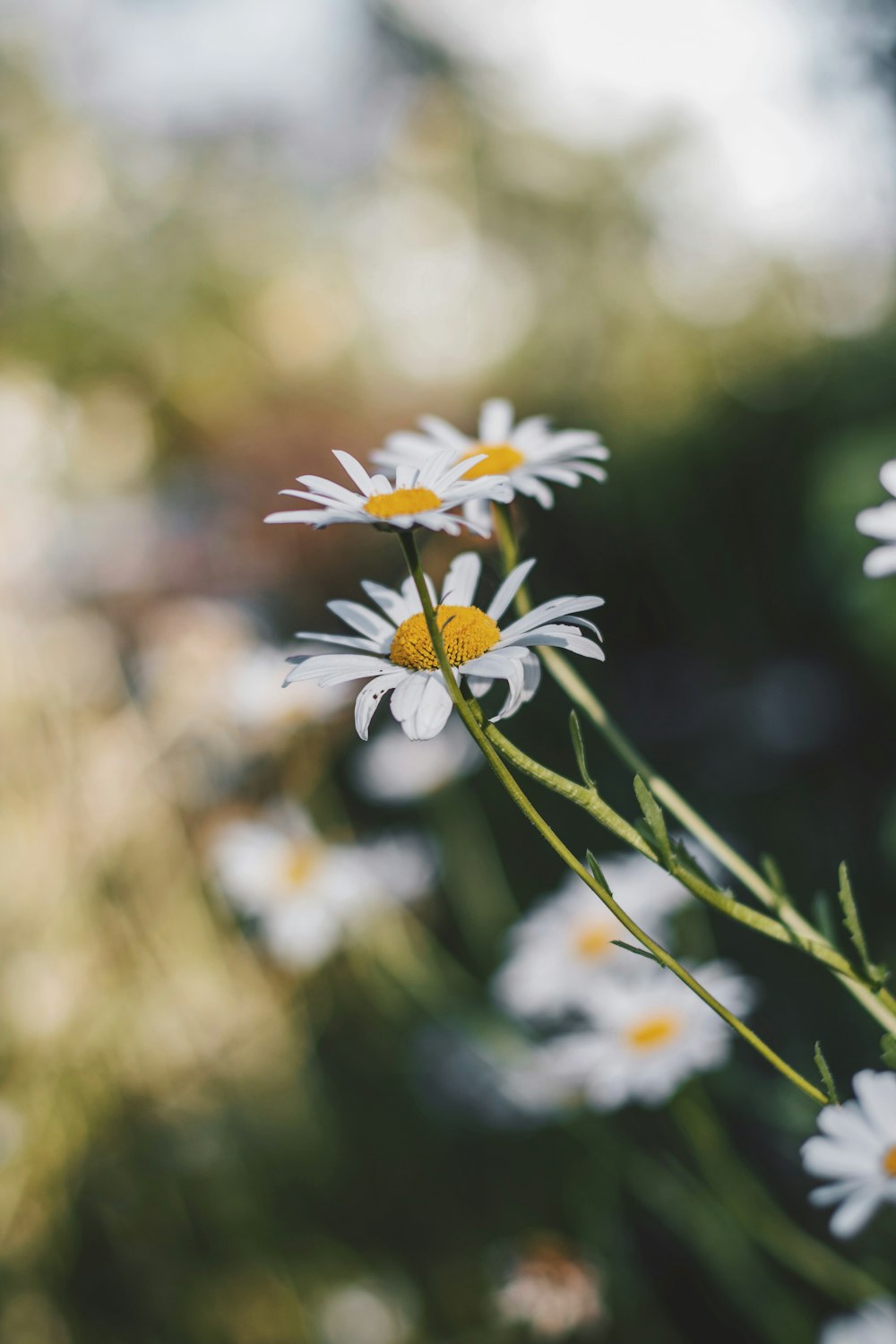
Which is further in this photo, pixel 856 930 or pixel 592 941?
pixel 592 941

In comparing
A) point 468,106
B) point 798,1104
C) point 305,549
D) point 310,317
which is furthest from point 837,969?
point 468,106

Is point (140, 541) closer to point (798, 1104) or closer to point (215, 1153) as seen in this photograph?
Answer: point (215, 1153)

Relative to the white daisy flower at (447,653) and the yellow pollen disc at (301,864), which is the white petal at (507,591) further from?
the yellow pollen disc at (301,864)

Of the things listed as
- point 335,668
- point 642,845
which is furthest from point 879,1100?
point 335,668

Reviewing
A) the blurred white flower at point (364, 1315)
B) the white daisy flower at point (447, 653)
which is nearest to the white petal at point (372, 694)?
the white daisy flower at point (447, 653)

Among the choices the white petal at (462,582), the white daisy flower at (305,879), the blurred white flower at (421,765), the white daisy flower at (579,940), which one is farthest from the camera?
the blurred white flower at (421,765)

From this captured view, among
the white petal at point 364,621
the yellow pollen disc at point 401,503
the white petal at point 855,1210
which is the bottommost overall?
the white petal at point 855,1210

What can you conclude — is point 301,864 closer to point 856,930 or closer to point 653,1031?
point 653,1031
